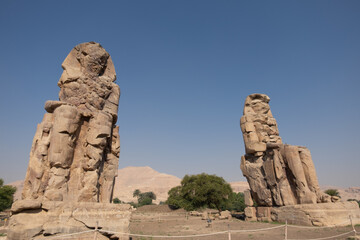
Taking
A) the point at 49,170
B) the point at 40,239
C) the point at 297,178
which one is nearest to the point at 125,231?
the point at 40,239

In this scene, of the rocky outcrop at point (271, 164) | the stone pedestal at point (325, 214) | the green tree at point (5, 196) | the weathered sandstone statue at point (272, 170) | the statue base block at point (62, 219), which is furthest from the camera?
the green tree at point (5, 196)

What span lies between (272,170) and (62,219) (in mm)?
10033

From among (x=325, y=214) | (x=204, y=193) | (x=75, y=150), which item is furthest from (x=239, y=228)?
(x=204, y=193)

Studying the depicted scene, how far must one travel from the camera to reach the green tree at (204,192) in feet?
91.7

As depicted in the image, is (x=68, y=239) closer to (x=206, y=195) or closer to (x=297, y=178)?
(x=297, y=178)

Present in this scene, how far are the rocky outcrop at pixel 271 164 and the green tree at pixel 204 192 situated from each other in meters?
14.5

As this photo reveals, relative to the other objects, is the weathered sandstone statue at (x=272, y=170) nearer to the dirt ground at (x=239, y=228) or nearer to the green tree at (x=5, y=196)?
the dirt ground at (x=239, y=228)

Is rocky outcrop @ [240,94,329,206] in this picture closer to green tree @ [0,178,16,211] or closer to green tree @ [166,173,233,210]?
green tree @ [166,173,233,210]

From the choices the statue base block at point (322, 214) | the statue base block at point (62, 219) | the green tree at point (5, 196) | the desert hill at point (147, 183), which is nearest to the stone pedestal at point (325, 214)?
the statue base block at point (322, 214)

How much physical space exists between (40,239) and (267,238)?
6723mm

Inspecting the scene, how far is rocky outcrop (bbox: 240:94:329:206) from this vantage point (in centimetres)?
1118

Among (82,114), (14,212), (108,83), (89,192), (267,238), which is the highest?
(108,83)

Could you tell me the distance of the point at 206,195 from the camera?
28.1 metres

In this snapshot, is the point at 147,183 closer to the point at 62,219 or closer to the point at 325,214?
the point at 325,214
